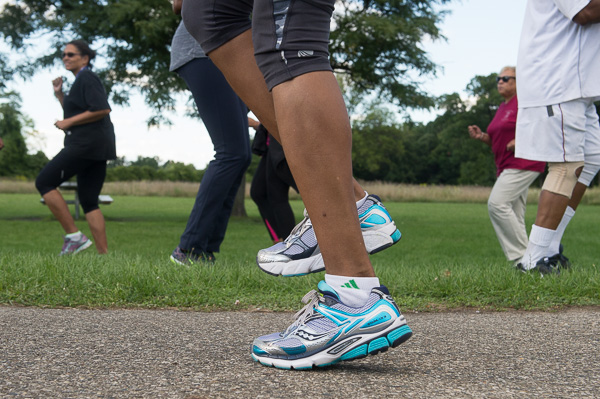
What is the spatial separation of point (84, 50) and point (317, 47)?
17.3 ft

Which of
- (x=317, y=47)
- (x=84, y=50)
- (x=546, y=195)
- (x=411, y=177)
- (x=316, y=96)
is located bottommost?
(x=411, y=177)

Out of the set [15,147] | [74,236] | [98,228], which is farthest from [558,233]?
[15,147]

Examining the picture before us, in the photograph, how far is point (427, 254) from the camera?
9867 millimetres

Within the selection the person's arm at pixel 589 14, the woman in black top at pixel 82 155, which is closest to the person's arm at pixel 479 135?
the person's arm at pixel 589 14

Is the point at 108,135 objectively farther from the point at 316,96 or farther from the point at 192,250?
the point at 316,96

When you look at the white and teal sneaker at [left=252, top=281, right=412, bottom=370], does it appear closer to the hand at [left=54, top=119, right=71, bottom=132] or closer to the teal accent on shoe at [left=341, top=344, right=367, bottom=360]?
the teal accent on shoe at [left=341, top=344, right=367, bottom=360]

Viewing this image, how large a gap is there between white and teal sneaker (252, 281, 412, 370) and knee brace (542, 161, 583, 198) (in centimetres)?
246

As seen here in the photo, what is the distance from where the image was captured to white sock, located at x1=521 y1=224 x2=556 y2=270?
3939 mm

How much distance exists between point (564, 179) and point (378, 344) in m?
2.61

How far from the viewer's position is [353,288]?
1833mm

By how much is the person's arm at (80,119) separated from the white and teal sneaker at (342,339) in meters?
4.76

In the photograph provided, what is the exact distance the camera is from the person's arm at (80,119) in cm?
601

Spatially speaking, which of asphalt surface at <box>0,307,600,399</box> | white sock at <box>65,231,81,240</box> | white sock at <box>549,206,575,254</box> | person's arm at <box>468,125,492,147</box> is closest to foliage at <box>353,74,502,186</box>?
person's arm at <box>468,125,492,147</box>

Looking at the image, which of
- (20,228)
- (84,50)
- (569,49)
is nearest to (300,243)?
(569,49)
